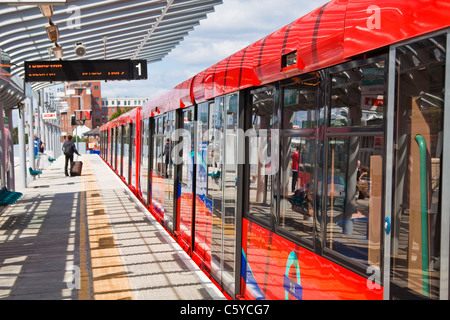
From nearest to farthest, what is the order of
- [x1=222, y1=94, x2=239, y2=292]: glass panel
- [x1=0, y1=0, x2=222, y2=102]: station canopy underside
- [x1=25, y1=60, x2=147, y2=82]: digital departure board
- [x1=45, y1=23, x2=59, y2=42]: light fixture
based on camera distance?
[x1=222, y1=94, x2=239, y2=292]: glass panel < [x1=45, y1=23, x2=59, y2=42]: light fixture < [x1=0, y1=0, x2=222, y2=102]: station canopy underside < [x1=25, y1=60, x2=147, y2=82]: digital departure board

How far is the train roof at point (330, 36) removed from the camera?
2.35 metres

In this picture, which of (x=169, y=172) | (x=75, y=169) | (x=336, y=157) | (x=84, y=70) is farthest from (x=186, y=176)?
(x=75, y=169)

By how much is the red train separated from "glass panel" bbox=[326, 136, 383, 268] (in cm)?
1

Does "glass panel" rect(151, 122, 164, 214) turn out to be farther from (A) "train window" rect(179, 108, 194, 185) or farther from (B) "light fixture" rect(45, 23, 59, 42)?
(B) "light fixture" rect(45, 23, 59, 42)

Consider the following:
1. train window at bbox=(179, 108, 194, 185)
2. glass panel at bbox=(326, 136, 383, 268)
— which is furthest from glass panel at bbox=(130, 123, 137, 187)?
glass panel at bbox=(326, 136, 383, 268)

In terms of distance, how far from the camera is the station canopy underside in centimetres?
1170

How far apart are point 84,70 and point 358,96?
490 inches

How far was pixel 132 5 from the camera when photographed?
1262 cm

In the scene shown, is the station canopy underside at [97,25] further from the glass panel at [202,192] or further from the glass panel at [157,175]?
the glass panel at [202,192]

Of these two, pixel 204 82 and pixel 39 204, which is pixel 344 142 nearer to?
pixel 204 82

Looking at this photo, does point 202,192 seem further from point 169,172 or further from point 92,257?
point 169,172

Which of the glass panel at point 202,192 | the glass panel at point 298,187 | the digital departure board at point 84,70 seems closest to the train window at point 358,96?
→ the glass panel at point 298,187
